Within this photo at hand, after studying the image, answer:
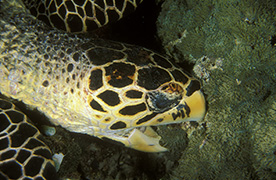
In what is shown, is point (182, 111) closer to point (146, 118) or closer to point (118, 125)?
point (146, 118)

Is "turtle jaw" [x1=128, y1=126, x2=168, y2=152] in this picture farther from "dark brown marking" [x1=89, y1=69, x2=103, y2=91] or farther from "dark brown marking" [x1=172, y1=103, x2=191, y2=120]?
"dark brown marking" [x1=89, y1=69, x2=103, y2=91]

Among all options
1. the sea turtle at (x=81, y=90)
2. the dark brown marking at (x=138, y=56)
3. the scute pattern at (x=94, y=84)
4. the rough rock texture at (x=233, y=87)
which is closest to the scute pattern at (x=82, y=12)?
the scute pattern at (x=94, y=84)

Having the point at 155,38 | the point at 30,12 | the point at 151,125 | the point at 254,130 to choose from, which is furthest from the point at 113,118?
the point at 30,12

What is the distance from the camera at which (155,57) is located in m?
1.59

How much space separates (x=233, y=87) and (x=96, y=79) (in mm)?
1022

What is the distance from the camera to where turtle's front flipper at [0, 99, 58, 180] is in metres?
1.33

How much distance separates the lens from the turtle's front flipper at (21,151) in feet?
4.36

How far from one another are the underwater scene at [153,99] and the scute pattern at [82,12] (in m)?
0.26

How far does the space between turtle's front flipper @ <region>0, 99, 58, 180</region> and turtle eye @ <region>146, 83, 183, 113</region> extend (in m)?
0.87

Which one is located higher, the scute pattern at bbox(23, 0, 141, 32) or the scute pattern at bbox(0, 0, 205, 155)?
the scute pattern at bbox(23, 0, 141, 32)

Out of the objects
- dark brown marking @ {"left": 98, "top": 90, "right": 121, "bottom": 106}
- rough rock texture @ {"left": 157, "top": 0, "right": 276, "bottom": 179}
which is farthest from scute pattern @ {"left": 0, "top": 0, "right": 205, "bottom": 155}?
rough rock texture @ {"left": 157, "top": 0, "right": 276, "bottom": 179}

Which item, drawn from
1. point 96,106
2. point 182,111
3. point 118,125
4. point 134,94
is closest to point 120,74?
point 134,94

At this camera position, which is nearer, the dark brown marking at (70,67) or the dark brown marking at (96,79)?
the dark brown marking at (96,79)

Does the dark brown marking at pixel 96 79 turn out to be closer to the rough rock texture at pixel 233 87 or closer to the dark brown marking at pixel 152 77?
the dark brown marking at pixel 152 77
